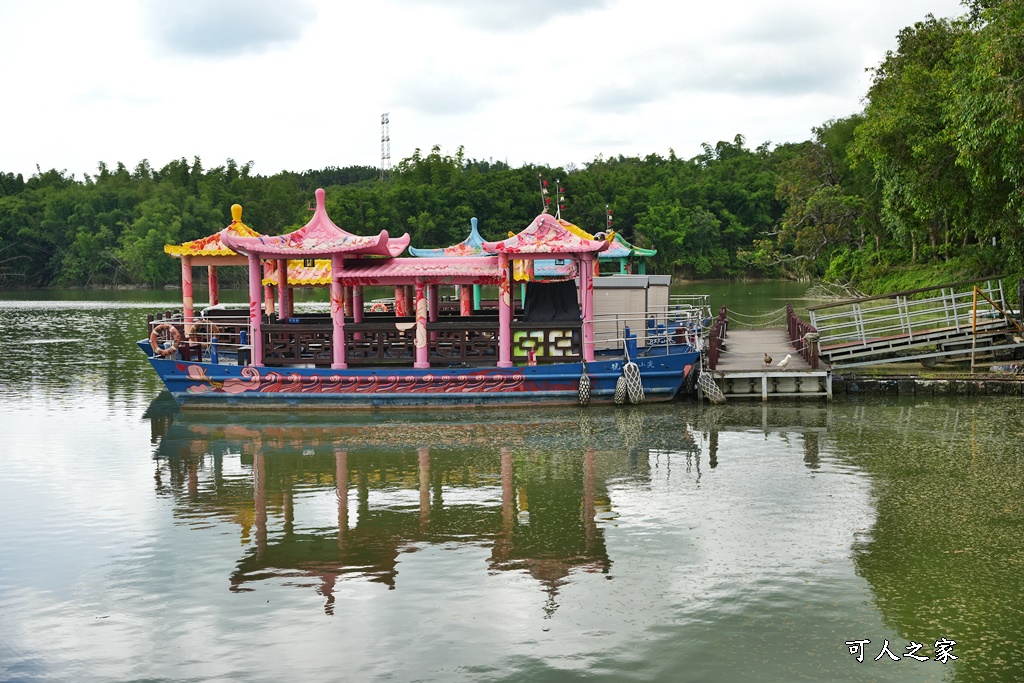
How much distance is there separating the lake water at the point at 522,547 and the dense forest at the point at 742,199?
27.5 feet

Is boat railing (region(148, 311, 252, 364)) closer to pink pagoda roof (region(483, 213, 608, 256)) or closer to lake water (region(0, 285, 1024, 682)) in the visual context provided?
lake water (region(0, 285, 1024, 682))

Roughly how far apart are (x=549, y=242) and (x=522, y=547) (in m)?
10.6

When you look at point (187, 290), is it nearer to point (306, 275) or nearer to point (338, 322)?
point (306, 275)

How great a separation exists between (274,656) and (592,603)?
3.25 m

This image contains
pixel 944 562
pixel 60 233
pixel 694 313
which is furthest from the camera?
pixel 60 233

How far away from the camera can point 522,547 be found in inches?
463

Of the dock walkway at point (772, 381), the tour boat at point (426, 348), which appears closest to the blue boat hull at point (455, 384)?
the tour boat at point (426, 348)

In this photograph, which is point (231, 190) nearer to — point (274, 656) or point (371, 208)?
point (371, 208)

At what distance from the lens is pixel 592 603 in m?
9.90

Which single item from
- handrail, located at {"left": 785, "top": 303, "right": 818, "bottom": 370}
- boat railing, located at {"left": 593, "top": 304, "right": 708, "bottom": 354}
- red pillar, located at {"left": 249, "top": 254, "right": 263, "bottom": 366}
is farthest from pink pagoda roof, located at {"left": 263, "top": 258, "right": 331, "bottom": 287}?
handrail, located at {"left": 785, "top": 303, "right": 818, "bottom": 370}

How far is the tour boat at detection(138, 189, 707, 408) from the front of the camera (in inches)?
837

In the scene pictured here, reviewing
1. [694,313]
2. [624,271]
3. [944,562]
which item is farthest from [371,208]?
[944,562]

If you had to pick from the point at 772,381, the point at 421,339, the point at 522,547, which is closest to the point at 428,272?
the point at 421,339

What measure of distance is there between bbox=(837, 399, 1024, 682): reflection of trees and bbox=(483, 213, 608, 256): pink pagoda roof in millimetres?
6642
